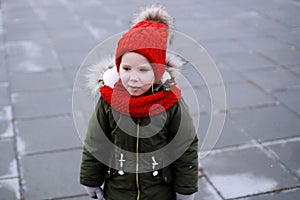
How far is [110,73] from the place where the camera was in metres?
2.14

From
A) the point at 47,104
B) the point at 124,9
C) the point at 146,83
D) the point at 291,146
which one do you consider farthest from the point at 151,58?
the point at 124,9

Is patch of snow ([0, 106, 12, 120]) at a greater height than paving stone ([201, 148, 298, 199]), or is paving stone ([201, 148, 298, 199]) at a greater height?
patch of snow ([0, 106, 12, 120])

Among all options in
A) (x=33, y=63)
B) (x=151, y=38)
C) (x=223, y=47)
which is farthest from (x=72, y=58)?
(x=151, y=38)

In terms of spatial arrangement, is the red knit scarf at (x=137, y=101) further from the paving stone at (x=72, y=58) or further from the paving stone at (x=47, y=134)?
the paving stone at (x=72, y=58)

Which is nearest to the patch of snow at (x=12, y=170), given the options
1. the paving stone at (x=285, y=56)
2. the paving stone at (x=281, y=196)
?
the paving stone at (x=281, y=196)

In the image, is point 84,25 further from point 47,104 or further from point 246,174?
point 246,174

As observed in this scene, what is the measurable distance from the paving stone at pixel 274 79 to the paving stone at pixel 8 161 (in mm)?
2959

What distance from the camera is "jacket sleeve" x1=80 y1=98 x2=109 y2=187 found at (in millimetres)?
2172

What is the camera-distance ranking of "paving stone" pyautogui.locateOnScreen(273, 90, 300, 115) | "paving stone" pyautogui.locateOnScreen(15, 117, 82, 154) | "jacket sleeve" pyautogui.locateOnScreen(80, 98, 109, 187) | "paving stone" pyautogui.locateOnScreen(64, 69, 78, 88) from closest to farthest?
"jacket sleeve" pyautogui.locateOnScreen(80, 98, 109, 187)
"paving stone" pyautogui.locateOnScreen(15, 117, 82, 154)
"paving stone" pyautogui.locateOnScreen(273, 90, 300, 115)
"paving stone" pyautogui.locateOnScreen(64, 69, 78, 88)

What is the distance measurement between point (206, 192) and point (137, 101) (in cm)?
157

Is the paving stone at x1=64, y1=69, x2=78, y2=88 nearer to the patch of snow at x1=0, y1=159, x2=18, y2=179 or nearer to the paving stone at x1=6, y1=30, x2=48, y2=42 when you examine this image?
the paving stone at x1=6, y1=30, x2=48, y2=42

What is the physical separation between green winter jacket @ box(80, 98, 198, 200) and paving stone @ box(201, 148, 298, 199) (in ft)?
4.08

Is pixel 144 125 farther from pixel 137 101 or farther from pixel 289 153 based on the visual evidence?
pixel 289 153

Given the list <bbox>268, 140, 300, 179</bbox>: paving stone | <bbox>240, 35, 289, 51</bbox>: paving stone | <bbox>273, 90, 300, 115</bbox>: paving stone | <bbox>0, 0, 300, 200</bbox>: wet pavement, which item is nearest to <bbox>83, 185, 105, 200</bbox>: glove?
<bbox>0, 0, 300, 200</bbox>: wet pavement
